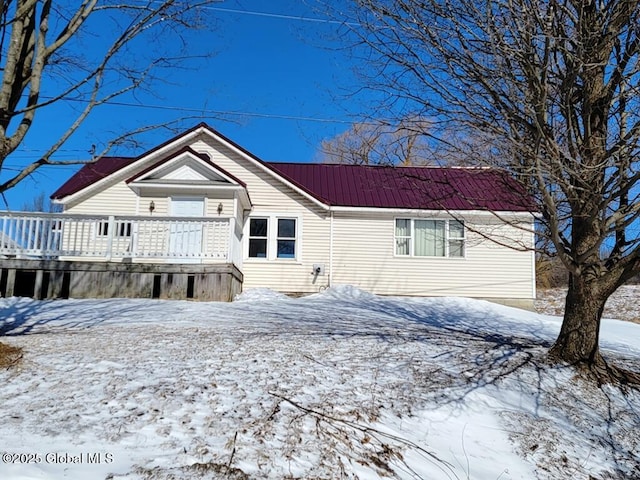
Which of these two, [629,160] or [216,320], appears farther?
[216,320]

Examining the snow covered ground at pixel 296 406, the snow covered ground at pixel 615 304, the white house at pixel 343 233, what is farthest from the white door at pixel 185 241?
the snow covered ground at pixel 615 304

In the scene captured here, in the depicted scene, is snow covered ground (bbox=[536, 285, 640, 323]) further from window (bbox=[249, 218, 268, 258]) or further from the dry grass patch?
the dry grass patch

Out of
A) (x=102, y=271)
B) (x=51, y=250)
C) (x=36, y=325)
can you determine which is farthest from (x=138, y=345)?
(x=51, y=250)

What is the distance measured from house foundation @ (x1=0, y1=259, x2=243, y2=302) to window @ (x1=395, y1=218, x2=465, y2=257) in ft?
20.7

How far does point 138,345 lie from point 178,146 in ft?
33.9

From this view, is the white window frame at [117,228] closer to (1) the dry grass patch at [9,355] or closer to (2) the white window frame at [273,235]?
(2) the white window frame at [273,235]

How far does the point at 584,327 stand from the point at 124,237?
9.23 metres

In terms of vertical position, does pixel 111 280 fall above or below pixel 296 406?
above

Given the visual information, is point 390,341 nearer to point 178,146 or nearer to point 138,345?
point 138,345

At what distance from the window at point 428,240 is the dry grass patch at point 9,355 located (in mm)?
11171

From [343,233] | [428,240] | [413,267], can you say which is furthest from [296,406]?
[428,240]

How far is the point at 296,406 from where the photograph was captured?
3.84 metres

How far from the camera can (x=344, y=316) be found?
8688 mm

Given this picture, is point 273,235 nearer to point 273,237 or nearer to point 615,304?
point 273,237
